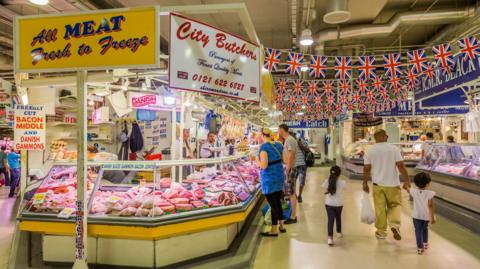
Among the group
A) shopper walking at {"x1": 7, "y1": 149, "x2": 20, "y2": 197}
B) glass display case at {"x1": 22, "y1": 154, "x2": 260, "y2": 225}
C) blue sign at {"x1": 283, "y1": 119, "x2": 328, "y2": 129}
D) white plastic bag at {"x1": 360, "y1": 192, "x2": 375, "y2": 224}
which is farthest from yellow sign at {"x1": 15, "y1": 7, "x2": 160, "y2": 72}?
blue sign at {"x1": 283, "y1": 119, "x2": 328, "y2": 129}

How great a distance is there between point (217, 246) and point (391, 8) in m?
9.35

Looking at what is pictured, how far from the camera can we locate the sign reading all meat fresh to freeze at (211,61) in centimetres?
371

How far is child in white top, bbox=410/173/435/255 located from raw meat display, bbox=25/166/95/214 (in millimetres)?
4586

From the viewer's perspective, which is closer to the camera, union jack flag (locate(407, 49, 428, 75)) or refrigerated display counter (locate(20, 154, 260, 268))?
refrigerated display counter (locate(20, 154, 260, 268))

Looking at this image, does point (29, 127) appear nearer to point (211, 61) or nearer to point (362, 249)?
point (211, 61)

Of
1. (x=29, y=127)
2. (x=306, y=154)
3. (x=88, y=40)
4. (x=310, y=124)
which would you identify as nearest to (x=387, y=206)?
(x=306, y=154)

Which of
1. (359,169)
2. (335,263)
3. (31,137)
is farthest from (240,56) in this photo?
(359,169)

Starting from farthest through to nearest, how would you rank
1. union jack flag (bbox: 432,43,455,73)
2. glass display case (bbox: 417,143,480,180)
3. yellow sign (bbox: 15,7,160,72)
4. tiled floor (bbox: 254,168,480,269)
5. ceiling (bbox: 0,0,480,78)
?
union jack flag (bbox: 432,43,455,73) < ceiling (bbox: 0,0,480,78) < glass display case (bbox: 417,143,480,180) < tiled floor (bbox: 254,168,480,269) < yellow sign (bbox: 15,7,160,72)

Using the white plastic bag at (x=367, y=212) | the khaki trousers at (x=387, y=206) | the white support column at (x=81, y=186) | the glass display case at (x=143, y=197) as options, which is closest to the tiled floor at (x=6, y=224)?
the glass display case at (x=143, y=197)

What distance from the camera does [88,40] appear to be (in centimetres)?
353

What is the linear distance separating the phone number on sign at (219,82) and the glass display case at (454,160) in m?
4.81

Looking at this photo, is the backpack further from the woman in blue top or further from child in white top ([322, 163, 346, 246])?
child in white top ([322, 163, 346, 246])

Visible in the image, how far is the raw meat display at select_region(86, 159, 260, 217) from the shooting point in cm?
409

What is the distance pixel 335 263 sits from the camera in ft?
14.8
